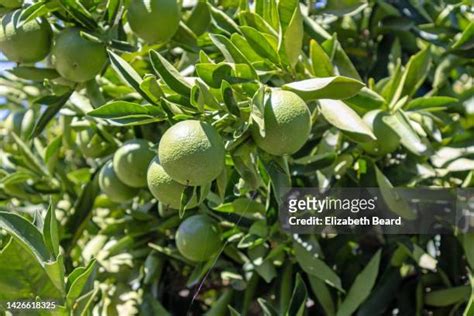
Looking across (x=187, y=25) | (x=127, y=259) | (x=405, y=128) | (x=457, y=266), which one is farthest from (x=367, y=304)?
(x=187, y=25)

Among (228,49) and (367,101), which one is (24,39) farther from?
(367,101)

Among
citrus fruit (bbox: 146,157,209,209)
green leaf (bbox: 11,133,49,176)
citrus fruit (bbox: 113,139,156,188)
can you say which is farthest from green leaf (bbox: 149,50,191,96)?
green leaf (bbox: 11,133,49,176)

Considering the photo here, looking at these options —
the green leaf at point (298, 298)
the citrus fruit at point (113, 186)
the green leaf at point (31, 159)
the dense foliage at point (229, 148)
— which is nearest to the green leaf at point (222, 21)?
the dense foliage at point (229, 148)

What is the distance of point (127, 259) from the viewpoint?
5.09 ft

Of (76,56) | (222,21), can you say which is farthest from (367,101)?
(76,56)

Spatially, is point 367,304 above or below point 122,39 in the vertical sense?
below

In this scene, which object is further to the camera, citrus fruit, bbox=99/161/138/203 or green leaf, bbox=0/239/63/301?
citrus fruit, bbox=99/161/138/203

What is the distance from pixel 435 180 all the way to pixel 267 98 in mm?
592

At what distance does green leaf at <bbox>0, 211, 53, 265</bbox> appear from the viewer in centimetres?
102

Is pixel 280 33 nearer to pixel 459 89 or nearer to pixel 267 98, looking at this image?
pixel 267 98

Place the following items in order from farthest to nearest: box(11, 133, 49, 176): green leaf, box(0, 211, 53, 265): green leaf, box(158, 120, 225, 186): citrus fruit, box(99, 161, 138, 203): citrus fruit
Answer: box(11, 133, 49, 176): green leaf
box(99, 161, 138, 203): citrus fruit
box(0, 211, 53, 265): green leaf
box(158, 120, 225, 186): citrus fruit

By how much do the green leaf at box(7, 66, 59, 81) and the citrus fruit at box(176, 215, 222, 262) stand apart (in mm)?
342

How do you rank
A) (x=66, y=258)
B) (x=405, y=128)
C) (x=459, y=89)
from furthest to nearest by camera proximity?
(x=459, y=89) < (x=66, y=258) < (x=405, y=128)

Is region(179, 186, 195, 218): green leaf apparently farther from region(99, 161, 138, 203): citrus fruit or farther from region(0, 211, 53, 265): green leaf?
region(99, 161, 138, 203): citrus fruit
